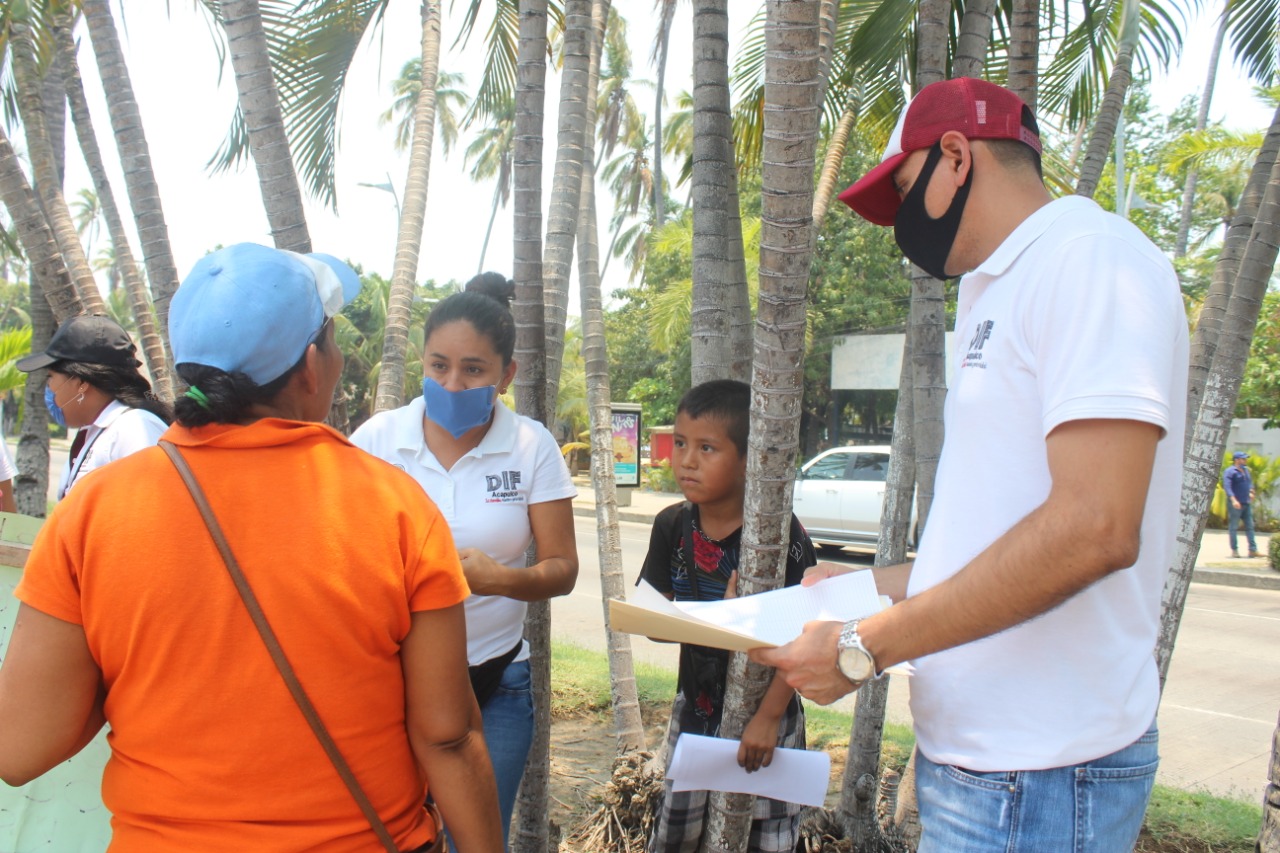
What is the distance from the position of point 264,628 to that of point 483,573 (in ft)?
2.85

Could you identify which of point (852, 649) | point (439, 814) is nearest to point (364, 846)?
point (439, 814)

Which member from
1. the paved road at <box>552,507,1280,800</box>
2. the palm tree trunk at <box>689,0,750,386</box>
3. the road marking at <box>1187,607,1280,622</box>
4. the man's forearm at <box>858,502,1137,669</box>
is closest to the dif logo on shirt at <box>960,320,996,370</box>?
the man's forearm at <box>858,502,1137,669</box>

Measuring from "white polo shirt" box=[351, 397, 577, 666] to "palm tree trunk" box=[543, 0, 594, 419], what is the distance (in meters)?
0.87

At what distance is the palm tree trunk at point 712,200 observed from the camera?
3.10 m

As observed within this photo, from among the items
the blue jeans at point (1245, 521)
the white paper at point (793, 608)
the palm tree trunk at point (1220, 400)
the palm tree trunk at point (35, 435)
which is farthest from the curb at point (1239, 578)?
the palm tree trunk at point (35, 435)

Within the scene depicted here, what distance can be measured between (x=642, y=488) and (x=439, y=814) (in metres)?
26.7

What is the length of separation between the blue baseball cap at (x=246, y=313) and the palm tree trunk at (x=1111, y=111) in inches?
145

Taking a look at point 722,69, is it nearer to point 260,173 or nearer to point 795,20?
point 795,20

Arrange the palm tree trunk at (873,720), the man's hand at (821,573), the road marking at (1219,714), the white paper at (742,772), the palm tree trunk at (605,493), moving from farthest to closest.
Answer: the road marking at (1219,714)
the palm tree trunk at (605,493)
the palm tree trunk at (873,720)
the white paper at (742,772)
the man's hand at (821,573)

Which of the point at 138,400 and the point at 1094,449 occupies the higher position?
the point at 1094,449

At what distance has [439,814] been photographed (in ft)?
5.87

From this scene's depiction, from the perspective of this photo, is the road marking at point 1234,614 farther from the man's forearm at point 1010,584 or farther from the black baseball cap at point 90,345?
the black baseball cap at point 90,345

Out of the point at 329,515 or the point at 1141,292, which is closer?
the point at 1141,292

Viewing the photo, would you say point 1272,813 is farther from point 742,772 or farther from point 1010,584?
point 1010,584
